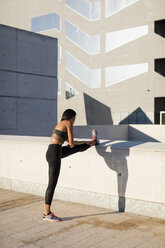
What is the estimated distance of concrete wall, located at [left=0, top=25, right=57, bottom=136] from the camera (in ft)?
60.2

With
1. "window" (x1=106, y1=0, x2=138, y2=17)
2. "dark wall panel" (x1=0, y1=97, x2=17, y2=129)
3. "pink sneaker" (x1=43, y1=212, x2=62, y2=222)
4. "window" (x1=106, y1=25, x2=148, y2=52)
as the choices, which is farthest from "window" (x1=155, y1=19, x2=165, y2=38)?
"pink sneaker" (x1=43, y1=212, x2=62, y2=222)

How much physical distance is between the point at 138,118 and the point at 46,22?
16.2 metres

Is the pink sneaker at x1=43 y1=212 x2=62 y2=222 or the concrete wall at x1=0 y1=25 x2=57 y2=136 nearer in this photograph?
the pink sneaker at x1=43 y1=212 x2=62 y2=222

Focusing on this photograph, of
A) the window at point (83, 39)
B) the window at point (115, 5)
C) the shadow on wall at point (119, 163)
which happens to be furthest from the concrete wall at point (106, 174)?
the window at point (83, 39)

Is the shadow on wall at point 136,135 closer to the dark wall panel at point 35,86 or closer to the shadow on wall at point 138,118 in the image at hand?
the dark wall panel at point 35,86

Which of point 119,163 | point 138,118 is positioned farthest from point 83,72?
point 119,163

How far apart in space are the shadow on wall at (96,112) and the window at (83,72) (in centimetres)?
176

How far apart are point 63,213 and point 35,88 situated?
14.0 m

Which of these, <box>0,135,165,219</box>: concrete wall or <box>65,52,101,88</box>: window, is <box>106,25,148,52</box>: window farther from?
<box>0,135,165,219</box>: concrete wall

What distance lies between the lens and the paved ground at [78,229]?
475cm

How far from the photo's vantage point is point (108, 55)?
3794cm

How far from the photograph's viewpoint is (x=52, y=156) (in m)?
5.78

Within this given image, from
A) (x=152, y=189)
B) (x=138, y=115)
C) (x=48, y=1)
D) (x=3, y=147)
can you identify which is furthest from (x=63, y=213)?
(x=48, y=1)

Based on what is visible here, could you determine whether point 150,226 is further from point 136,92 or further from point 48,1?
point 48,1
